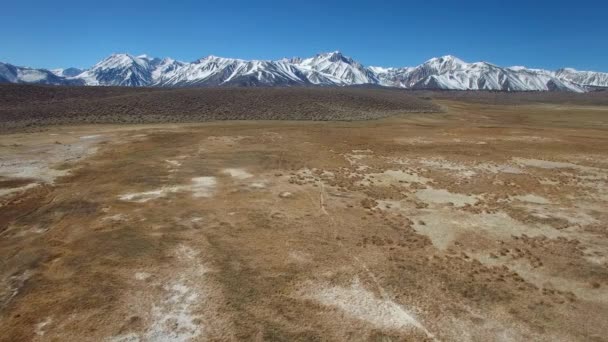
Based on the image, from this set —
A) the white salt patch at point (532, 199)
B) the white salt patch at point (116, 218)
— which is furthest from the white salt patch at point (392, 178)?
the white salt patch at point (116, 218)

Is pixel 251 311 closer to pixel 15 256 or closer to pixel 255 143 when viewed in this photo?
pixel 15 256

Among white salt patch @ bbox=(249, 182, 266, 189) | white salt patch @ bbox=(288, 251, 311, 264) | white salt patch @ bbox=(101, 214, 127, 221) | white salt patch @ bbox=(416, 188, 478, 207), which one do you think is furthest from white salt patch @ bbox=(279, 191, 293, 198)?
white salt patch @ bbox=(101, 214, 127, 221)

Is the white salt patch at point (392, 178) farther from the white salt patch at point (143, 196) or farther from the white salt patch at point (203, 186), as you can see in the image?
the white salt patch at point (143, 196)

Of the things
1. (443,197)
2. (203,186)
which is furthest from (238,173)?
(443,197)

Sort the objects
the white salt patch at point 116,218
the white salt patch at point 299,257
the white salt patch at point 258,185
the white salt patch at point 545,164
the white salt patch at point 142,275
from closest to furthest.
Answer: the white salt patch at point 142,275
the white salt patch at point 299,257
the white salt patch at point 116,218
the white salt patch at point 258,185
the white salt patch at point 545,164

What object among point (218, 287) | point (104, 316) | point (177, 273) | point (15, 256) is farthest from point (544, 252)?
point (15, 256)

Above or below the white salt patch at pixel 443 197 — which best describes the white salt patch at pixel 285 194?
above

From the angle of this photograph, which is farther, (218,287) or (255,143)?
(255,143)
